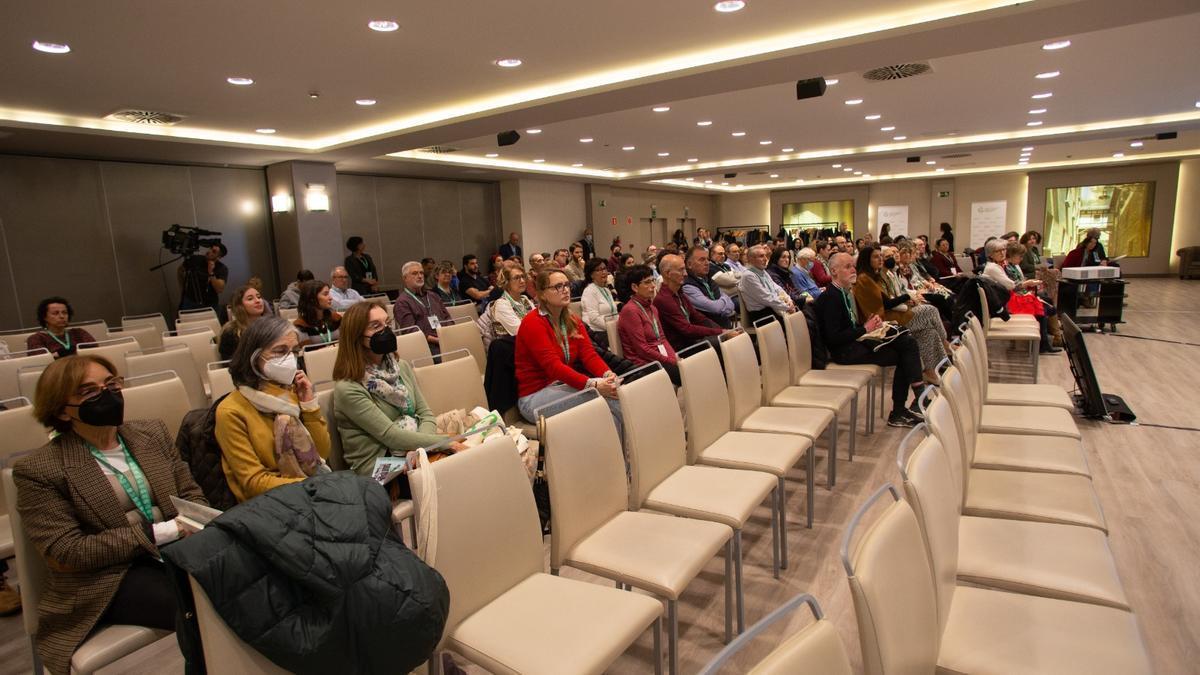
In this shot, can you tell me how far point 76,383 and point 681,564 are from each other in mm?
2039

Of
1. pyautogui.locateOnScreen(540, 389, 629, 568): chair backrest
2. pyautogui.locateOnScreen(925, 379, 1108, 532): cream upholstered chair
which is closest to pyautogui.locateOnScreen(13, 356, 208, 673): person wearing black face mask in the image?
pyautogui.locateOnScreen(540, 389, 629, 568): chair backrest

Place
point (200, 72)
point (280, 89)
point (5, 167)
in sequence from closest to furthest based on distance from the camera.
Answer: point (200, 72)
point (280, 89)
point (5, 167)

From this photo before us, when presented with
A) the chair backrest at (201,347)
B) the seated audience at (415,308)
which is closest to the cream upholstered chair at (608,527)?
the seated audience at (415,308)

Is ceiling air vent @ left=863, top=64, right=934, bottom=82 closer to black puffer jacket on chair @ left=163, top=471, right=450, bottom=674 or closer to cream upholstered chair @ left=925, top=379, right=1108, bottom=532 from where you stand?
cream upholstered chair @ left=925, top=379, right=1108, bottom=532

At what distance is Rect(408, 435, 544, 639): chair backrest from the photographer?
1.81 metres

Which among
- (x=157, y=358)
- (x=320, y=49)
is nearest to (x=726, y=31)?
(x=320, y=49)

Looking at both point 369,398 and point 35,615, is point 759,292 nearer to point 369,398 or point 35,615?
point 369,398

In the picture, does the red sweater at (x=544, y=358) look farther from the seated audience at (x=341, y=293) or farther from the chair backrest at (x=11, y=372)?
the seated audience at (x=341, y=293)

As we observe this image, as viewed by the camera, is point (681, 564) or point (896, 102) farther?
point (896, 102)

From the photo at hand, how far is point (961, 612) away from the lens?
1791 millimetres

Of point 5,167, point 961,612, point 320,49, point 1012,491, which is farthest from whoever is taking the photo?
point 5,167

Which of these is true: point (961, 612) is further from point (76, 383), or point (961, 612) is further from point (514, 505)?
point (76, 383)

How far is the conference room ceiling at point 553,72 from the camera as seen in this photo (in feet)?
14.1

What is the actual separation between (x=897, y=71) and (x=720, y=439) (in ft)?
16.5
